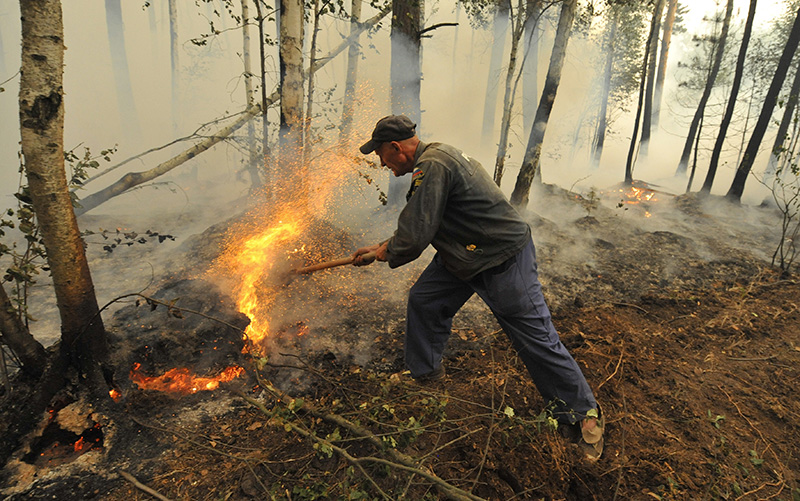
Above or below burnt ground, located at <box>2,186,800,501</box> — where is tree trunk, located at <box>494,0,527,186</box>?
above

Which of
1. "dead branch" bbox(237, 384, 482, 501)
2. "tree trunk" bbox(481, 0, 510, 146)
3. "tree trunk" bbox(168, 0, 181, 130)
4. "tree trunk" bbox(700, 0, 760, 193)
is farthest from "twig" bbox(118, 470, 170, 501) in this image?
"tree trunk" bbox(481, 0, 510, 146)

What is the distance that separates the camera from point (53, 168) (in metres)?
2.40

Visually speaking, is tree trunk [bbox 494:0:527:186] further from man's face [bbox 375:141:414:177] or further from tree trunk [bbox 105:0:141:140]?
tree trunk [bbox 105:0:141:140]

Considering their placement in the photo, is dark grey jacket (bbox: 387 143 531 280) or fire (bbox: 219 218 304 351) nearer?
dark grey jacket (bbox: 387 143 531 280)

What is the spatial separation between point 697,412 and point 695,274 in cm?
396

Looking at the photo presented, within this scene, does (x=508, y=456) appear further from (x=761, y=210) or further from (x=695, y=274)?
(x=761, y=210)

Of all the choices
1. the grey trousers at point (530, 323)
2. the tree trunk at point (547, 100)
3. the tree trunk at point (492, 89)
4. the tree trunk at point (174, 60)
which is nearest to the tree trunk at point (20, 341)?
the grey trousers at point (530, 323)

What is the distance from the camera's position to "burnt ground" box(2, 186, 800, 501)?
6.97 ft

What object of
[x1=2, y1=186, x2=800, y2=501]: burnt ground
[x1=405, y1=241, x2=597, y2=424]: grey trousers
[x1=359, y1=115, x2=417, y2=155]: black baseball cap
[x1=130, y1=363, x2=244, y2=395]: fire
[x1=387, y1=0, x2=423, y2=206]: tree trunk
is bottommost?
[x1=130, y1=363, x2=244, y2=395]: fire

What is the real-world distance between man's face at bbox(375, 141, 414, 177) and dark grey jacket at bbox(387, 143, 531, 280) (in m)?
0.11

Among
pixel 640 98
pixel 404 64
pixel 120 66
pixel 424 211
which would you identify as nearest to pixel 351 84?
pixel 404 64

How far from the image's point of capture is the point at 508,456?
7.68 feet

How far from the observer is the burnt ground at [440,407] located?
6.97ft

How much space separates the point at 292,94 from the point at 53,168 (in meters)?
3.56
